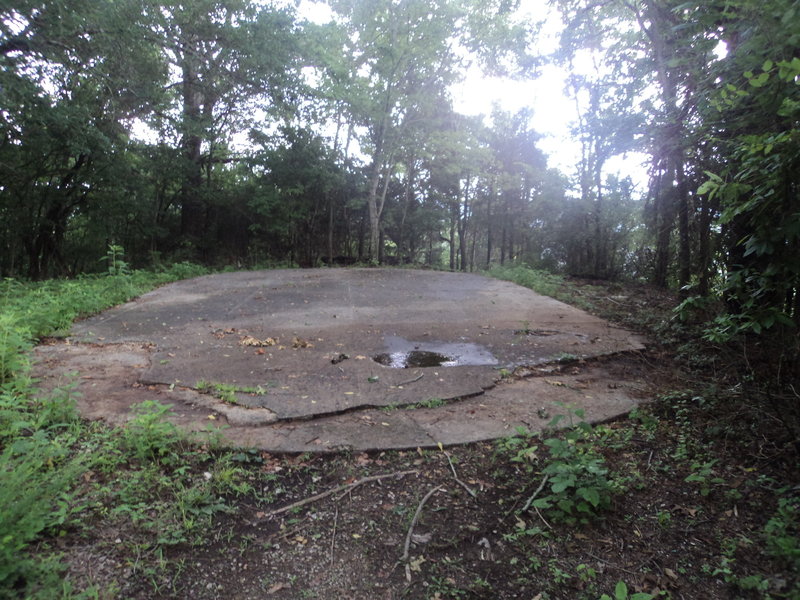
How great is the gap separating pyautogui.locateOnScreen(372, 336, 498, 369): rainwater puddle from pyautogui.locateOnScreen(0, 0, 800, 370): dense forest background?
6.99ft

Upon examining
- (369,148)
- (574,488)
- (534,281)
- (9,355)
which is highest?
(369,148)

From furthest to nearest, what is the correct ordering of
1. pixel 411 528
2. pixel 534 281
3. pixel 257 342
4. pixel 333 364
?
pixel 534 281 < pixel 257 342 < pixel 333 364 < pixel 411 528

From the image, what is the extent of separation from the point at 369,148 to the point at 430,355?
16.2 meters

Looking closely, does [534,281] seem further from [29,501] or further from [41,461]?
[29,501]

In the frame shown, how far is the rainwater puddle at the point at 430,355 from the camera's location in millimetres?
4617

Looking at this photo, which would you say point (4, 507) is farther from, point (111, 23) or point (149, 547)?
point (111, 23)

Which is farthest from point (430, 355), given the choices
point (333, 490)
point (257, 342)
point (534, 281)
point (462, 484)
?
point (534, 281)

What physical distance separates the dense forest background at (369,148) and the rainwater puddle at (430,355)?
6.99ft

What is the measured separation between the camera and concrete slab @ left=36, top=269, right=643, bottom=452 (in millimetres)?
3145

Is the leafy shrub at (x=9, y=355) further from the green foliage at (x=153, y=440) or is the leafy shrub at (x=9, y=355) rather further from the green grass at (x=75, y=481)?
the green foliage at (x=153, y=440)

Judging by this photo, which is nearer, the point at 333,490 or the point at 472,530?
the point at 472,530

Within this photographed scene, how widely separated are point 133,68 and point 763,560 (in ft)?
39.6

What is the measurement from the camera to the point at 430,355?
4910 millimetres

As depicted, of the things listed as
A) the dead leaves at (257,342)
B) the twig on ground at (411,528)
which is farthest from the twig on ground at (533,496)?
the dead leaves at (257,342)
